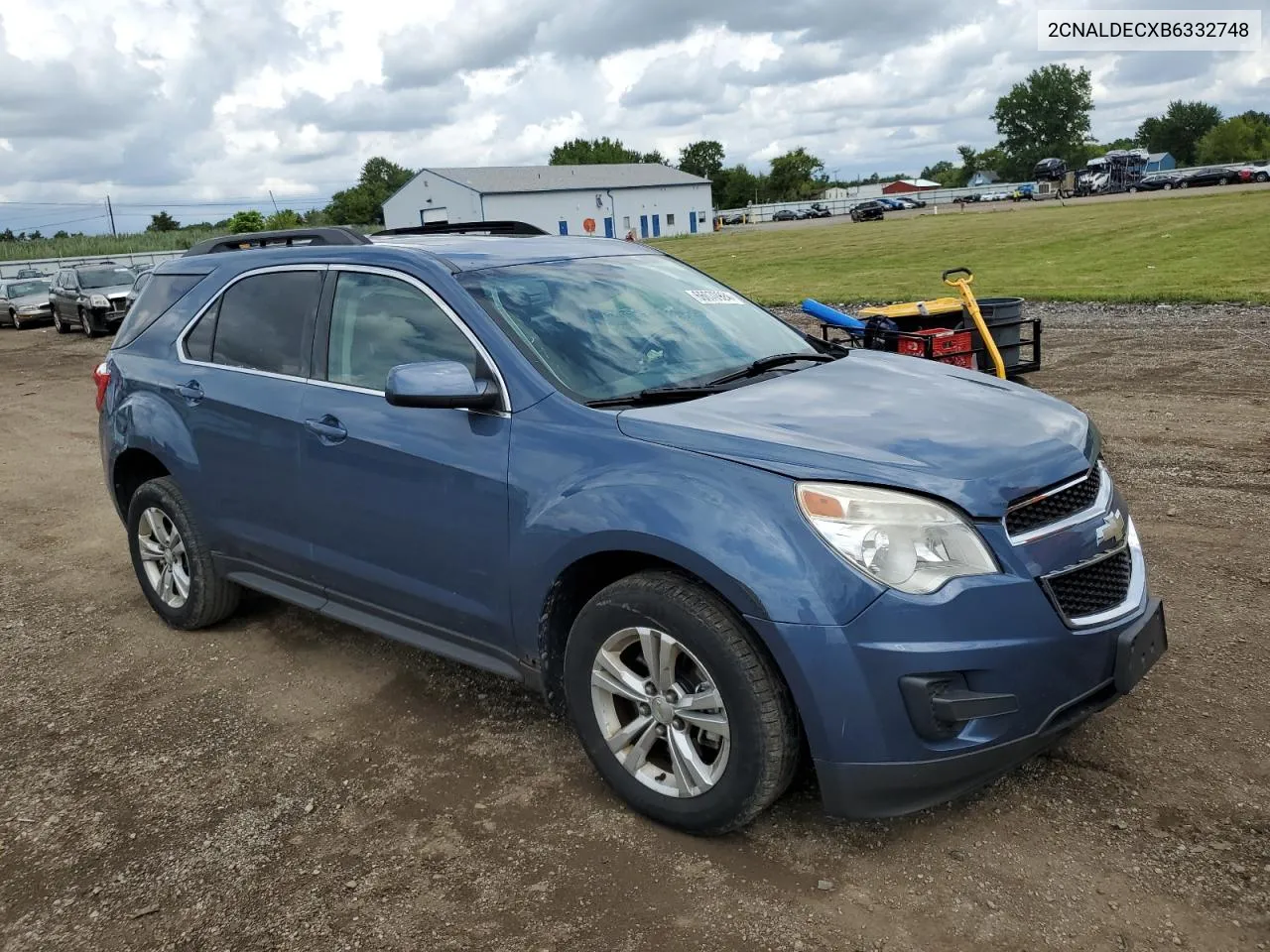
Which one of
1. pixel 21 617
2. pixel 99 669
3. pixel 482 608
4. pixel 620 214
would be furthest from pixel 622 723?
pixel 620 214

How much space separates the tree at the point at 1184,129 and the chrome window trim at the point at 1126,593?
486ft

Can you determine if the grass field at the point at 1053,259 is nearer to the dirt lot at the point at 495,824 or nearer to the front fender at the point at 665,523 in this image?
the dirt lot at the point at 495,824

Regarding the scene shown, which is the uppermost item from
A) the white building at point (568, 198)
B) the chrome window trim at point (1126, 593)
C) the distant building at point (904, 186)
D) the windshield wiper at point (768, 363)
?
the distant building at point (904, 186)

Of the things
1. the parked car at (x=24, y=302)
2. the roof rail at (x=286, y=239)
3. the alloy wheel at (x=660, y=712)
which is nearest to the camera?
the alloy wheel at (x=660, y=712)

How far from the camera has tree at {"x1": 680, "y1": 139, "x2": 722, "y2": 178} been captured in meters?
135

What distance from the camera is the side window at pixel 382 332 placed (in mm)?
3842

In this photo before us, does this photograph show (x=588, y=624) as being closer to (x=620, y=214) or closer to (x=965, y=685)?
(x=965, y=685)

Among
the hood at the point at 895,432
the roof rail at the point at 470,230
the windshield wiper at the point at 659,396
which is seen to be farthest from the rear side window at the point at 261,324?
the hood at the point at 895,432

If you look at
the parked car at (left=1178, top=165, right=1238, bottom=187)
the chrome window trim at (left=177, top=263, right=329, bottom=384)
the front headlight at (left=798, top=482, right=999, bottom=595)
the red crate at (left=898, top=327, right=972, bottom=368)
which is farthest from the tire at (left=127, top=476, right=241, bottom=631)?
the parked car at (left=1178, top=165, right=1238, bottom=187)

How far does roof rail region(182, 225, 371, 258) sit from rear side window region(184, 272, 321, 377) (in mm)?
240

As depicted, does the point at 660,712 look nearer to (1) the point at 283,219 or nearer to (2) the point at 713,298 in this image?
(2) the point at 713,298

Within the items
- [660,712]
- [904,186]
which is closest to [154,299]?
[660,712]

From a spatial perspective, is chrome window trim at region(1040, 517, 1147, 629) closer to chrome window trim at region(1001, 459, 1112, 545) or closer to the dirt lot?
chrome window trim at region(1001, 459, 1112, 545)

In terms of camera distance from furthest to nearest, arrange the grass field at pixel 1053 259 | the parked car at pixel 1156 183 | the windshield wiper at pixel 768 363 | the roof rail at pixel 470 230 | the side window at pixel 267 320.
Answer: the parked car at pixel 1156 183, the grass field at pixel 1053 259, the roof rail at pixel 470 230, the side window at pixel 267 320, the windshield wiper at pixel 768 363
